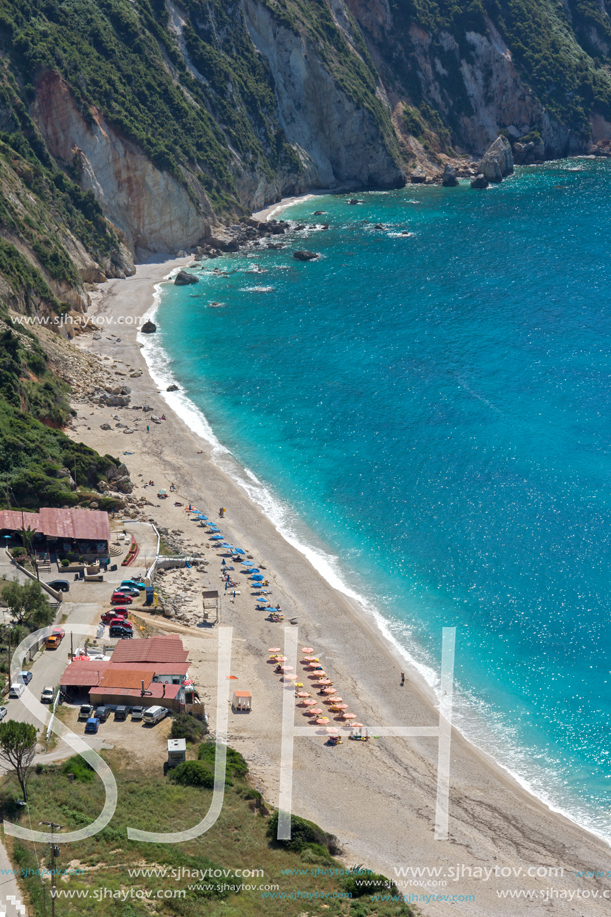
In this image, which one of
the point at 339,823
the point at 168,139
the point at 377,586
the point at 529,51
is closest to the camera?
the point at 339,823

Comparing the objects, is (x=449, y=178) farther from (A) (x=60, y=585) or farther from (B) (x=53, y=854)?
(B) (x=53, y=854)

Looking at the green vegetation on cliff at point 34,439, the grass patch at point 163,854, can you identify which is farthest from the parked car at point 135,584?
the grass patch at point 163,854

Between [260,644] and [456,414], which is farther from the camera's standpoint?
[456,414]

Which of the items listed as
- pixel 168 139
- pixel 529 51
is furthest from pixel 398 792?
pixel 529 51

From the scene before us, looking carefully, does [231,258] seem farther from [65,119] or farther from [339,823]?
[339,823]
